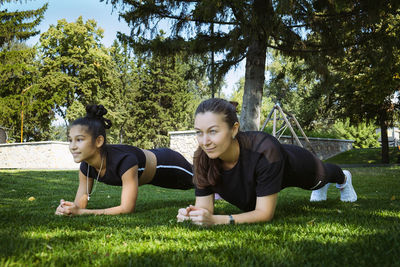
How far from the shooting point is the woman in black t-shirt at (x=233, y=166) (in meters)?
2.61

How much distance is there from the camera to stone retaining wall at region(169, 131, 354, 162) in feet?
68.6

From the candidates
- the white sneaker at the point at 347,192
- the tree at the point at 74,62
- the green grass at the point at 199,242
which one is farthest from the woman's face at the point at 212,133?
the tree at the point at 74,62

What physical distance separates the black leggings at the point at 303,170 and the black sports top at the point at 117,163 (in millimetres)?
1700

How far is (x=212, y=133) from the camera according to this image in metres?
2.61

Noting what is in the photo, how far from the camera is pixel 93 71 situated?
32.0 m

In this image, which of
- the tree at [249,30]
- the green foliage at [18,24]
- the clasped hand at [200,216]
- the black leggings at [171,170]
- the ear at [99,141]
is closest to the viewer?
the clasped hand at [200,216]

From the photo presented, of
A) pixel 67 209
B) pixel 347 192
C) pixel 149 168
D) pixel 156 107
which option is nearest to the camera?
pixel 67 209

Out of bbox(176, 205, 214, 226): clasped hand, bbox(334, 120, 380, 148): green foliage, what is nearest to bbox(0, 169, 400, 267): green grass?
bbox(176, 205, 214, 226): clasped hand

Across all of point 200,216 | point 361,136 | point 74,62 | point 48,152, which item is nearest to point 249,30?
point 200,216

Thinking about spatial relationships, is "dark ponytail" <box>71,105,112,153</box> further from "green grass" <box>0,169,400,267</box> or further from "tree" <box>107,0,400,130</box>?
"tree" <box>107,0,400,130</box>

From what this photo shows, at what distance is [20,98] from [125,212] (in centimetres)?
2114

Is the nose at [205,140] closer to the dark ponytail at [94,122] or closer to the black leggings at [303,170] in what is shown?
the black leggings at [303,170]

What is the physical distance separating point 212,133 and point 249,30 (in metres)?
6.92

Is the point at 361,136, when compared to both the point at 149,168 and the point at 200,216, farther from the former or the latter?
the point at 200,216
